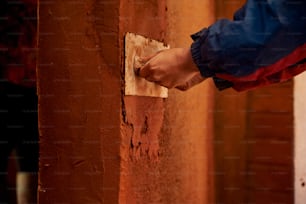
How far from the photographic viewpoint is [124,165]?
870 millimetres

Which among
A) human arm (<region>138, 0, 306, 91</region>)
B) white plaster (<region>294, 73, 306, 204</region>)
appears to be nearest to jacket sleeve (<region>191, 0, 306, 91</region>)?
human arm (<region>138, 0, 306, 91</region>)

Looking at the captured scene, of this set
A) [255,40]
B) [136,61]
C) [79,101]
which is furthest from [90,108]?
[255,40]

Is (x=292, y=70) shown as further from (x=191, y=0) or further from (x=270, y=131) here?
(x=270, y=131)

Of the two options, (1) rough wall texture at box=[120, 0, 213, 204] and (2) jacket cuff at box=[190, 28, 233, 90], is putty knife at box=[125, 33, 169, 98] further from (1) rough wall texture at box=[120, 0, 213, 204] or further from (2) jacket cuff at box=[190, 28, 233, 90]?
(2) jacket cuff at box=[190, 28, 233, 90]

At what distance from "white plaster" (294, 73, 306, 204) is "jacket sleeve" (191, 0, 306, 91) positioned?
2.91 ft

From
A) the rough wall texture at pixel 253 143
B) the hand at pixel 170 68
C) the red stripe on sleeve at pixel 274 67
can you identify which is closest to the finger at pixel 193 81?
the hand at pixel 170 68

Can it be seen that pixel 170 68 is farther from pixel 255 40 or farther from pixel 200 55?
pixel 255 40

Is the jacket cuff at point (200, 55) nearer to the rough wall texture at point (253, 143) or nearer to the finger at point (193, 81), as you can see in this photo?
the finger at point (193, 81)

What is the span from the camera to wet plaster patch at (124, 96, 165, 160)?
90 centimetres

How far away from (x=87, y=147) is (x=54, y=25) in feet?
0.85

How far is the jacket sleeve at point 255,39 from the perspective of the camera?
0.73 metres

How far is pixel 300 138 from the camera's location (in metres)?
1.62

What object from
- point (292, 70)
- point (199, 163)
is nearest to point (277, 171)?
point (199, 163)

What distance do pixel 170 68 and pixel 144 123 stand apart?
0.56 ft
